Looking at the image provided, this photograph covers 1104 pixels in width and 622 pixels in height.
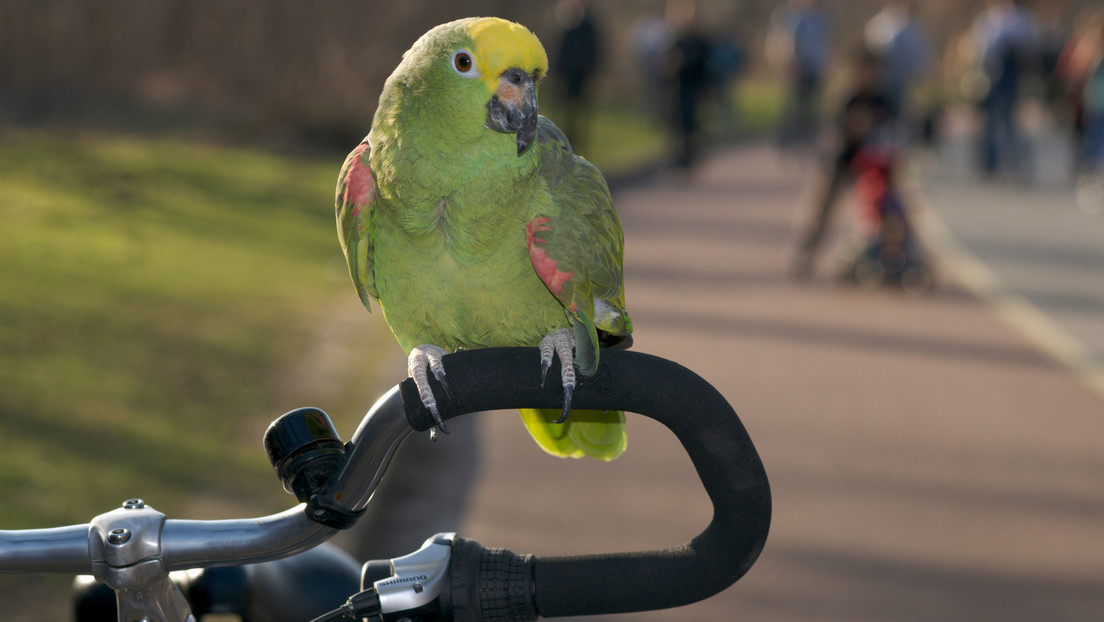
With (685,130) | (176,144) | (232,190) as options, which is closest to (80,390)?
(232,190)

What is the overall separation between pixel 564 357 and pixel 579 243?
24 cm

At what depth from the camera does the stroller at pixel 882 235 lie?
30.1 ft

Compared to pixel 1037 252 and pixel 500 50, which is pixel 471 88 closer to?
pixel 500 50

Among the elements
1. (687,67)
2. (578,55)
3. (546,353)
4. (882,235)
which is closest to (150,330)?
(882,235)

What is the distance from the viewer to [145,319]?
7.49 meters

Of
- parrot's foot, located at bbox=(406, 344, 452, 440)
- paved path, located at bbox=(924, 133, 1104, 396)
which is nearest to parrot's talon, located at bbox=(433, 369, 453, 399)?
parrot's foot, located at bbox=(406, 344, 452, 440)

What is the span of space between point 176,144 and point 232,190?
2.85 metres

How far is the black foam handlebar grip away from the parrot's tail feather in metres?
0.49

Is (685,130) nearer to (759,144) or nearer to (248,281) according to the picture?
(759,144)

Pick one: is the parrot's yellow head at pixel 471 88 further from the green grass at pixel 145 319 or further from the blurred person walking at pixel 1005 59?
the blurred person walking at pixel 1005 59

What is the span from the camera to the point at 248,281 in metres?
9.03

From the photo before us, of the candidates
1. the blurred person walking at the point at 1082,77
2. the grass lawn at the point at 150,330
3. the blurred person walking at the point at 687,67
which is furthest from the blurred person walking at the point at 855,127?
the blurred person walking at the point at 1082,77

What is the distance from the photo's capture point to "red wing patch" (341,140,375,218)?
199cm

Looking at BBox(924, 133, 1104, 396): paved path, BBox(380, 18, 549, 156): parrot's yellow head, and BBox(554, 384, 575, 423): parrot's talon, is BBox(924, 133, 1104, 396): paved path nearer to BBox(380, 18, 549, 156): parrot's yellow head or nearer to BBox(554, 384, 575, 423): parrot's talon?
BBox(380, 18, 549, 156): parrot's yellow head
